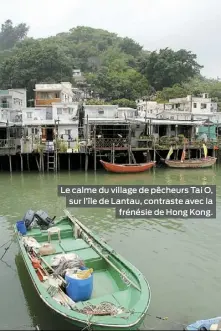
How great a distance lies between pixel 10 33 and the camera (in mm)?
111500

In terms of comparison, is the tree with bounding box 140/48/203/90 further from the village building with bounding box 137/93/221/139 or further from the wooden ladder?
the wooden ladder

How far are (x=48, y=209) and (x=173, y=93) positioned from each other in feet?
134

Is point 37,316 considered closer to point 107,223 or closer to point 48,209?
point 107,223

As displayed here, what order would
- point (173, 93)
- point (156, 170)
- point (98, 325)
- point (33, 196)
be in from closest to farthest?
point (98, 325), point (33, 196), point (156, 170), point (173, 93)

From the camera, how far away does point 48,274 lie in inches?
363

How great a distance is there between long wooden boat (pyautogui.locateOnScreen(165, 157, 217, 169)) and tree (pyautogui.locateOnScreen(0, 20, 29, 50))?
94076 millimetres

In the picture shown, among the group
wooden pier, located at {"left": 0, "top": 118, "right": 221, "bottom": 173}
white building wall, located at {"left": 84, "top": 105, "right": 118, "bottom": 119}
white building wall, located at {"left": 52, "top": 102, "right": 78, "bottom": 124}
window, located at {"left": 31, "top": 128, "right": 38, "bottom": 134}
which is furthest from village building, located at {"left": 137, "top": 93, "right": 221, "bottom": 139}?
window, located at {"left": 31, "top": 128, "right": 38, "bottom": 134}

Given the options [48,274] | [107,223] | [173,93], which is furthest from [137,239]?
[173,93]

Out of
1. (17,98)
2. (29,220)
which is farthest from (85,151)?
(29,220)

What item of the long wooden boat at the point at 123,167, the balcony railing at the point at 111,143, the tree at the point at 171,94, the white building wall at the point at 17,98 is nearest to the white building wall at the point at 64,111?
the balcony railing at the point at 111,143

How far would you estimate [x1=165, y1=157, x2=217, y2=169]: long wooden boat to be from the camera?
32434 millimetres

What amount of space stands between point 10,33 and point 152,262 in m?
114

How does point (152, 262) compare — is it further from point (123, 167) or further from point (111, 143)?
point (111, 143)

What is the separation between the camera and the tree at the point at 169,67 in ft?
201
